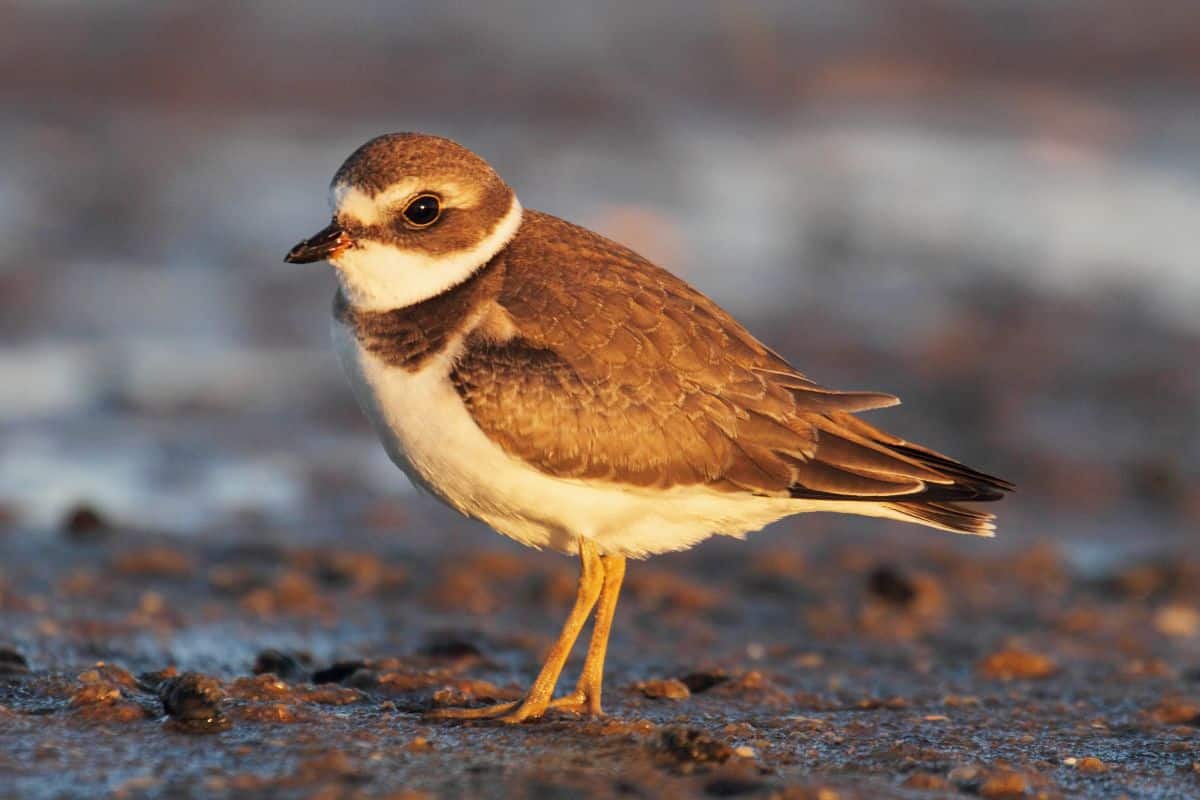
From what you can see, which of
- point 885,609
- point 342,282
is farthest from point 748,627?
point 342,282

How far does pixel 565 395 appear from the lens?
5512 mm

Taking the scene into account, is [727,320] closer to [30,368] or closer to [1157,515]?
[1157,515]

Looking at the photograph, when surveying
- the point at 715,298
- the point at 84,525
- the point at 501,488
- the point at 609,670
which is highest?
the point at 715,298

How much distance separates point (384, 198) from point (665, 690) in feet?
6.50

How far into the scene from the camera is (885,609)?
7.98 metres

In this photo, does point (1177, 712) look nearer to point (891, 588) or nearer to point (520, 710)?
point (891, 588)

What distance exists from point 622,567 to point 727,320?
0.93m

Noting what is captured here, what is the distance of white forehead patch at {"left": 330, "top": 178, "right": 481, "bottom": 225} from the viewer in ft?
18.7

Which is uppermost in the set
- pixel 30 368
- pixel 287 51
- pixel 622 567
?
pixel 287 51

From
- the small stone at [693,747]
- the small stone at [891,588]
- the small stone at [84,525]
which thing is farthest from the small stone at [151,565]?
the small stone at [693,747]

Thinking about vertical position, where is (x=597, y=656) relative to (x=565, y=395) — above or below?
below

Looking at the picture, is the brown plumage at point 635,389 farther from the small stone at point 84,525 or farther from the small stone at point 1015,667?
the small stone at point 84,525

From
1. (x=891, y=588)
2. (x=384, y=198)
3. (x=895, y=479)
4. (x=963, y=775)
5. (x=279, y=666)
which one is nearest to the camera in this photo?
(x=963, y=775)

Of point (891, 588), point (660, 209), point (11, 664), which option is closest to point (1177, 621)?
point (891, 588)
